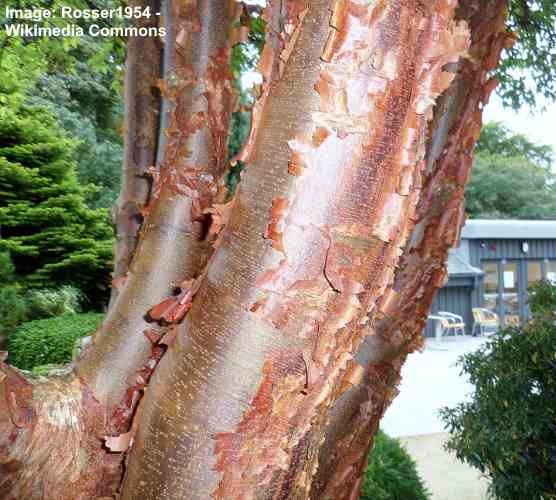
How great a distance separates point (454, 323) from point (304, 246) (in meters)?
11.8

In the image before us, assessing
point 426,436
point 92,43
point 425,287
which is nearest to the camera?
point 425,287

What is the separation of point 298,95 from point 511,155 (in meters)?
35.1

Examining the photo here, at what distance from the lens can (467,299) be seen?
12.3m

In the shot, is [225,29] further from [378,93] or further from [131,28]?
[378,93]

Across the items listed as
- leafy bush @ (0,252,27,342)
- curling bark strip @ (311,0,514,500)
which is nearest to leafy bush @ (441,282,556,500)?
curling bark strip @ (311,0,514,500)

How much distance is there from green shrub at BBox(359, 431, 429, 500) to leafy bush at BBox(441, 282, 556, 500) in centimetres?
40

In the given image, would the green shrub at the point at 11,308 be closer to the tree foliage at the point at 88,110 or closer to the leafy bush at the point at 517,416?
the tree foliage at the point at 88,110

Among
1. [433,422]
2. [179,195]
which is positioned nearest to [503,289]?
[433,422]

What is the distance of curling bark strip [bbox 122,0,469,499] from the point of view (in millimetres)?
673

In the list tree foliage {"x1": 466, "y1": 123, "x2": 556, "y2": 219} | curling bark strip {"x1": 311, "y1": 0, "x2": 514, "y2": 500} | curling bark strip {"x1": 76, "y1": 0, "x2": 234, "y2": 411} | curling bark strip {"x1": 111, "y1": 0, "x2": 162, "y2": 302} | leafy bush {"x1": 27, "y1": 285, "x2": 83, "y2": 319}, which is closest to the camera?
curling bark strip {"x1": 76, "y1": 0, "x2": 234, "y2": 411}

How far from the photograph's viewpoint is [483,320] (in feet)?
38.6

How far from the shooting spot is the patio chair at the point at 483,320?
38.6 feet

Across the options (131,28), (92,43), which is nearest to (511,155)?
(92,43)

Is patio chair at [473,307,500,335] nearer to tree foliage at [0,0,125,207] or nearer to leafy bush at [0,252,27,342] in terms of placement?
tree foliage at [0,0,125,207]
